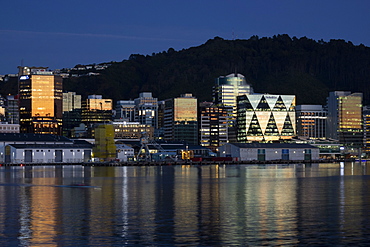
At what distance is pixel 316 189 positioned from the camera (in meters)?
86.3

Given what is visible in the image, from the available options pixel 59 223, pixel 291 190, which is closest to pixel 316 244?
pixel 59 223

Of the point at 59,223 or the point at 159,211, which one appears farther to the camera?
the point at 159,211

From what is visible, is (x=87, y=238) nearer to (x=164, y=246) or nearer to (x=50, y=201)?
(x=164, y=246)

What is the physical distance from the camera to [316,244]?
40406 millimetres

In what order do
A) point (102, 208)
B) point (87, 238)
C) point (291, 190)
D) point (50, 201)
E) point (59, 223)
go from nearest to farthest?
point (87, 238)
point (59, 223)
point (102, 208)
point (50, 201)
point (291, 190)

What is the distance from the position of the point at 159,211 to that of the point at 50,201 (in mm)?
14824

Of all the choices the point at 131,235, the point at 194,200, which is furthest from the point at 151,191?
the point at 131,235

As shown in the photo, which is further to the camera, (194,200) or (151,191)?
(151,191)

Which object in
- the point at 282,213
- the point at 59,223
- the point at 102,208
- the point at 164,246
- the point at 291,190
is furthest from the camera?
the point at 291,190

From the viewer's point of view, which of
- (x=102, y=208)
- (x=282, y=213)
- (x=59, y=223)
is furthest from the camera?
(x=102, y=208)

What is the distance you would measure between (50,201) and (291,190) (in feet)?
103

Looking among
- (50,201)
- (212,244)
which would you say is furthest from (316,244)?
(50,201)

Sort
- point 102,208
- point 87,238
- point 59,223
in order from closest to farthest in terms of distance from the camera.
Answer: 1. point 87,238
2. point 59,223
3. point 102,208

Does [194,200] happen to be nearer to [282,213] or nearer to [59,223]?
[282,213]
